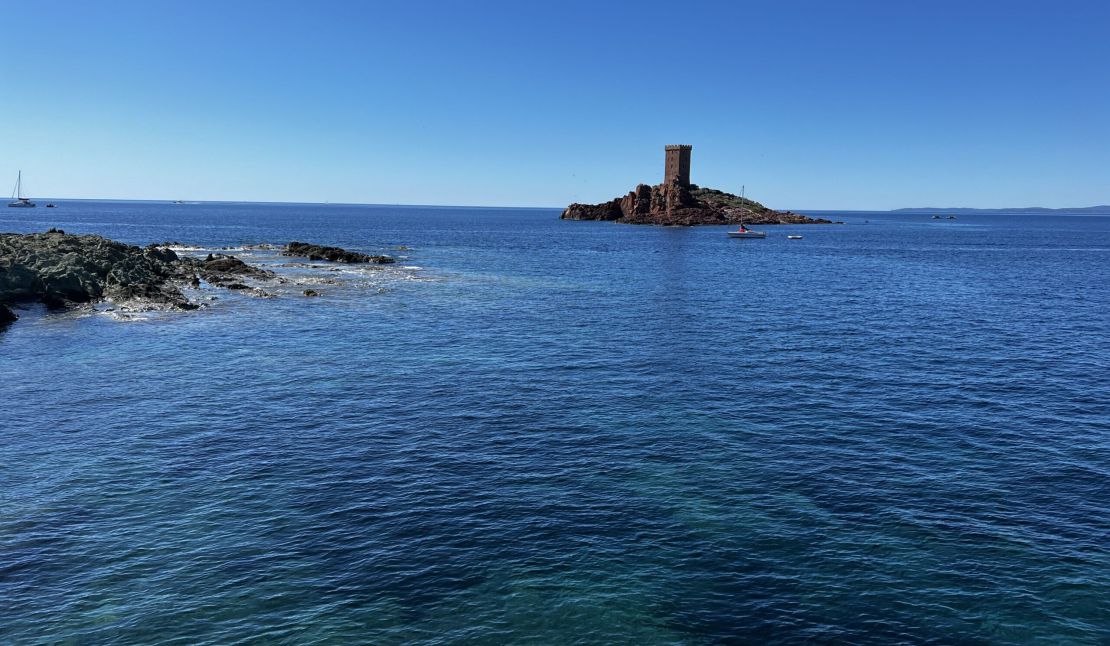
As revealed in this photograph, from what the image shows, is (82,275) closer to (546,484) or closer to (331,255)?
(331,255)

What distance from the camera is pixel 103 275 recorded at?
238 feet

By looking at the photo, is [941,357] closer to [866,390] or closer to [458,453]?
[866,390]

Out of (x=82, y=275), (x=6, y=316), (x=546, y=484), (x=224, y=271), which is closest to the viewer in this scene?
(x=546, y=484)

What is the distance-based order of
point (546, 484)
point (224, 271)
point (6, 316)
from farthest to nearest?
point (224, 271)
point (6, 316)
point (546, 484)

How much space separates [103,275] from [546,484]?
6433cm

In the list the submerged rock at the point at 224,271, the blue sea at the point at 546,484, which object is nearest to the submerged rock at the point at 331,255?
the submerged rock at the point at 224,271

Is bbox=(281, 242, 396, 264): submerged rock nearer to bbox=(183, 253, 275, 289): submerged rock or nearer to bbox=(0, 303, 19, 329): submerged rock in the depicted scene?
bbox=(183, 253, 275, 289): submerged rock

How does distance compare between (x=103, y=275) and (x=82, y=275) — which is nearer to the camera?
(x=82, y=275)

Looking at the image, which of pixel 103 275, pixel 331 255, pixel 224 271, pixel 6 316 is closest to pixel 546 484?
pixel 6 316

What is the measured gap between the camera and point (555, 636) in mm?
18516

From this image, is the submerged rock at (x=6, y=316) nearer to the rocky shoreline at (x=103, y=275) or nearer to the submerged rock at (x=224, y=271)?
the rocky shoreline at (x=103, y=275)

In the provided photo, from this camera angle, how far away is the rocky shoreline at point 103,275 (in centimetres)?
6341

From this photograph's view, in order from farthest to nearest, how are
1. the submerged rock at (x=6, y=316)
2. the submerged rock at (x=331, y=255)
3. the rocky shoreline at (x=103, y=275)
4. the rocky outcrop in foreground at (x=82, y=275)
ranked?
1. the submerged rock at (x=331, y=255)
2. the rocky outcrop in foreground at (x=82, y=275)
3. the rocky shoreline at (x=103, y=275)
4. the submerged rock at (x=6, y=316)

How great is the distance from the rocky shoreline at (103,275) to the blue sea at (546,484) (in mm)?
6408
